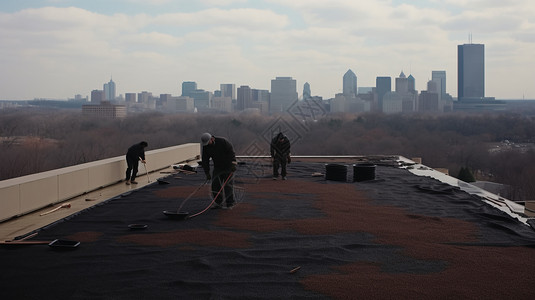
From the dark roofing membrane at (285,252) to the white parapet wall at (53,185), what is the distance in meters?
0.98

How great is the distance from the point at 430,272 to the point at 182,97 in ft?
303

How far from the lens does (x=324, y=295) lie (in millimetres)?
4816

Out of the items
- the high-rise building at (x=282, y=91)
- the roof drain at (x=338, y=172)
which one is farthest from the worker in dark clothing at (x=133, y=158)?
the high-rise building at (x=282, y=91)

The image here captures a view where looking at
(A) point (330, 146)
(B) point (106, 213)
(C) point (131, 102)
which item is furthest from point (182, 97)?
(B) point (106, 213)

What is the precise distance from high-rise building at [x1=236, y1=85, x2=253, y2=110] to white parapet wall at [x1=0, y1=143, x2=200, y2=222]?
5315 centimetres

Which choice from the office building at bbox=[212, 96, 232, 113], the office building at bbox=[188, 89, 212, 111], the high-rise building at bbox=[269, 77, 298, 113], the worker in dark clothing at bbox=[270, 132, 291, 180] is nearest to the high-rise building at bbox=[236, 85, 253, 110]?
the office building at bbox=[212, 96, 232, 113]

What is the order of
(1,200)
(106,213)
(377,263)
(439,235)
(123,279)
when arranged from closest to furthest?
(123,279) → (377,263) → (439,235) → (1,200) → (106,213)

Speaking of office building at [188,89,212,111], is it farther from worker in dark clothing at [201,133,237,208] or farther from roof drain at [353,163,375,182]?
worker in dark clothing at [201,133,237,208]

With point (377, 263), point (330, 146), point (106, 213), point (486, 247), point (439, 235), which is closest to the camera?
point (377, 263)

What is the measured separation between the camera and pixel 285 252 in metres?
6.36

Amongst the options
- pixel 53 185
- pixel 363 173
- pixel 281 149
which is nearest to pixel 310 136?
pixel 363 173

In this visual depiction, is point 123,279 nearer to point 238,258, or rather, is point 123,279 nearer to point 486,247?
point 238,258

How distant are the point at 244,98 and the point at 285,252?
212ft

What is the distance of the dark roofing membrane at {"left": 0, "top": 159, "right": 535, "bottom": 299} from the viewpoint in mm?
5012
